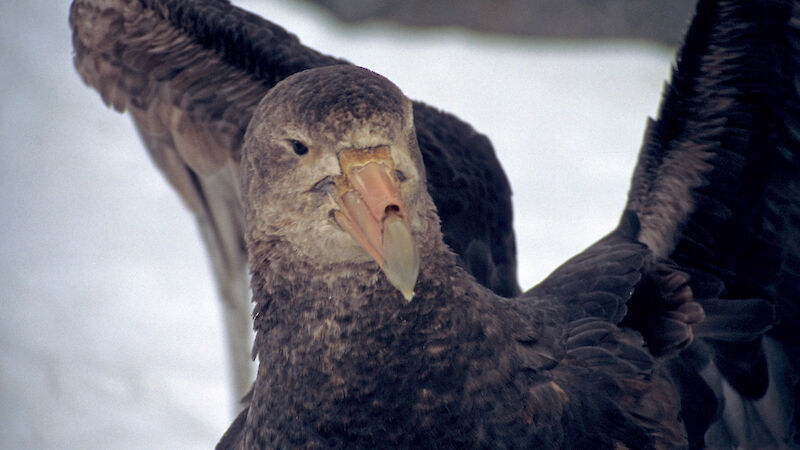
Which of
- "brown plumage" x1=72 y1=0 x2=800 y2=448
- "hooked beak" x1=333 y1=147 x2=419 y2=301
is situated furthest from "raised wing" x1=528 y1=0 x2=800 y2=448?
"hooked beak" x1=333 y1=147 x2=419 y2=301

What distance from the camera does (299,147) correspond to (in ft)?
4.51

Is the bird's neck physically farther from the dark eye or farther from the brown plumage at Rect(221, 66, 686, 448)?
the dark eye

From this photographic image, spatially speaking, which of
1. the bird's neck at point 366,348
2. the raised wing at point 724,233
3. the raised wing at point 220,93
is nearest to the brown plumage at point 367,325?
the bird's neck at point 366,348

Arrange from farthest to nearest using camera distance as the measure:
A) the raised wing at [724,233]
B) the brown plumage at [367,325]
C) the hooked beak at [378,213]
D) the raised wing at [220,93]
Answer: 1. the raised wing at [220,93]
2. the raised wing at [724,233]
3. the brown plumage at [367,325]
4. the hooked beak at [378,213]

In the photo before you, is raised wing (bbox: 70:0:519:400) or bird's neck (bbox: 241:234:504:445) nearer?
bird's neck (bbox: 241:234:504:445)

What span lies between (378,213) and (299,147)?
0.72 feet

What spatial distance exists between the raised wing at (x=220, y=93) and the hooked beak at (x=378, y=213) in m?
0.82

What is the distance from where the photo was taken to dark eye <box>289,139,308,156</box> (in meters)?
1.37

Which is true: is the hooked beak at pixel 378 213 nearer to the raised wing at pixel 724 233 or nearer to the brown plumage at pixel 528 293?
the brown plumage at pixel 528 293

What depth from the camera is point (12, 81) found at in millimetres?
5070

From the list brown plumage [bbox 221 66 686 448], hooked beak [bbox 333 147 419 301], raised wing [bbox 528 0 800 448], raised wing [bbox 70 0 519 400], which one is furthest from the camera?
raised wing [bbox 70 0 519 400]

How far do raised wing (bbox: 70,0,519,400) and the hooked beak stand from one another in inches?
32.3

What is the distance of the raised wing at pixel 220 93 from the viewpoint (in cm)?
219

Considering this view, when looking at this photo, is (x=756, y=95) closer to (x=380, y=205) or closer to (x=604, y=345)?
(x=604, y=345)
